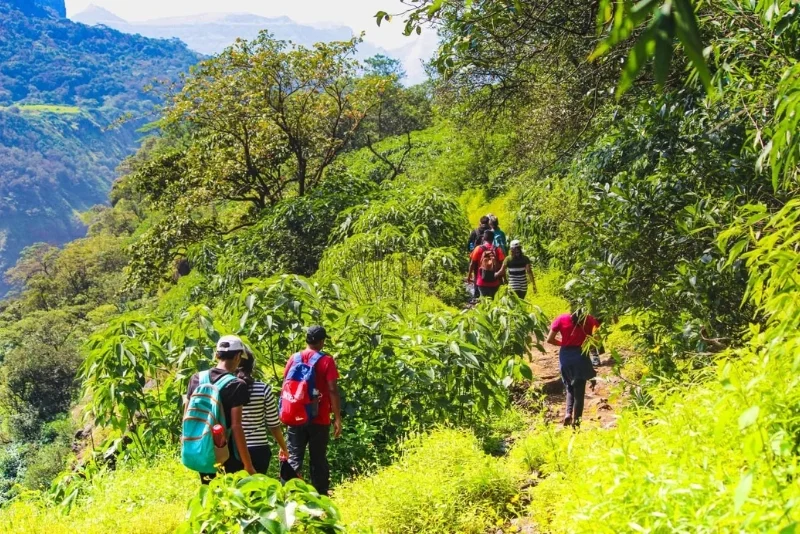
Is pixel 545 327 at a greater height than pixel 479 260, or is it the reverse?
pixel 479 260

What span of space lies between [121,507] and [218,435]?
2.98ft

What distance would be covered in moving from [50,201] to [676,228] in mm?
200661

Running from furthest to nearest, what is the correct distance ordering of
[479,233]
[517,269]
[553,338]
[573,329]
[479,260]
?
[479,233] → [479,260] → [517,269] → [553,338] → [573,329]

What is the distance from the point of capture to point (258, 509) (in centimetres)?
251

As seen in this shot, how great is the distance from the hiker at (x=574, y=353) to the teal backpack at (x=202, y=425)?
3257mm

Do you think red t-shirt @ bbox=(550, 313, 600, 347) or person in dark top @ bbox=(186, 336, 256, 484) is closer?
person in dark top @ bbox=(186, 336, 256, 484)

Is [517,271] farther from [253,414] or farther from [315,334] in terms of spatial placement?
[253,414]

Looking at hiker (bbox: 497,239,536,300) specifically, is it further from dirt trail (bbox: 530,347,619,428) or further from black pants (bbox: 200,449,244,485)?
black pants (bbox: 200,449,244,485)

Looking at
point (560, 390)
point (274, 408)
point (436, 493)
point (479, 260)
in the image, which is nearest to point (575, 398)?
point (560, 390)

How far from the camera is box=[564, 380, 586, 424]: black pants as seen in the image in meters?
6.18

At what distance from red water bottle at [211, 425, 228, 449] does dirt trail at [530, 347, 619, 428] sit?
3415 millimetres

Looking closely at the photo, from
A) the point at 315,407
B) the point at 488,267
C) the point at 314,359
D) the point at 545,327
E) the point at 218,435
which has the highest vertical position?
the point at 314,359

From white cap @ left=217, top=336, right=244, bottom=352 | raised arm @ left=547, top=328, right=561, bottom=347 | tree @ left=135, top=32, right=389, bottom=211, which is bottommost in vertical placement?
raised arm @ left=547, top=328, right=561, bottom=347

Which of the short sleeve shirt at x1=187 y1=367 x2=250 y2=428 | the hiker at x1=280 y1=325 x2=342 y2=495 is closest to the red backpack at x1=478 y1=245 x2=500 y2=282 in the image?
the hiker at x1=280 y1=325 x2=342 y2=495
